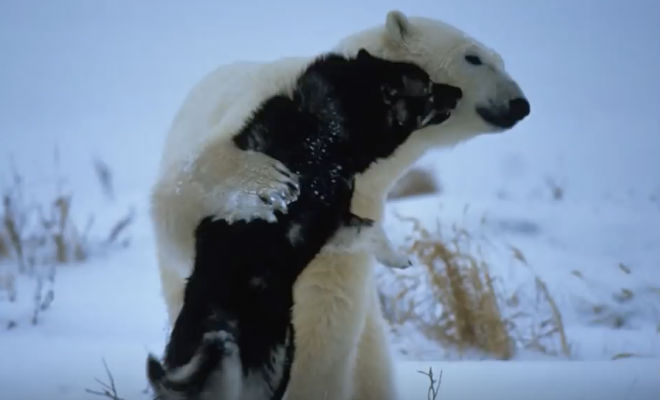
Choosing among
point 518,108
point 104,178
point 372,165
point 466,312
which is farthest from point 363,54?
point 104,178

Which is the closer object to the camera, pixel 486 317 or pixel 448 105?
pixel 448 105

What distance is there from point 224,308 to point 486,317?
1785 millimetres

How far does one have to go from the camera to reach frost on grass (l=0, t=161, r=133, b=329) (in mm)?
3740

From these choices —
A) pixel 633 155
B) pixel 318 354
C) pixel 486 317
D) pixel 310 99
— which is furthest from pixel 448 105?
pixel 633 155

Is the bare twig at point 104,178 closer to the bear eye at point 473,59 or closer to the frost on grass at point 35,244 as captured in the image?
the frost on grass at point 35,244

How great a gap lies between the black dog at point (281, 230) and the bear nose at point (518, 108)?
277 mm

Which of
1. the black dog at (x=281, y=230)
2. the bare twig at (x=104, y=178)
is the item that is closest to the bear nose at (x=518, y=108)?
the black dog at (x=281, y=230)

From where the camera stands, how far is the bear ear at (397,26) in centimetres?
220

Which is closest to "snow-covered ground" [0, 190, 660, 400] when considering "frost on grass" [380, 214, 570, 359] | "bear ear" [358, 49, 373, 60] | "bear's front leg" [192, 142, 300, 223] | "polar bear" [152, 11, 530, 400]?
"frost on grass" [380, 214, 570, 359]

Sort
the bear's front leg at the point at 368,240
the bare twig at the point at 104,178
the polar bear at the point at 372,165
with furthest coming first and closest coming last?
the bare twig at the point at 104,178 < the polar bear at the point at 372,165 < the bear's front leg at the point at 368,240

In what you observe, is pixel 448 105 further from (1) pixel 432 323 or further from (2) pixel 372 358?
(1) pixel 432 323

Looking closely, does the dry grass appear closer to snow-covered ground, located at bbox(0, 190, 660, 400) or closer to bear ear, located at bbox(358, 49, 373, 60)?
snow-covered ground, located at bbox(0, 190, 660, 400)

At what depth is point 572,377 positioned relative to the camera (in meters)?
2.45

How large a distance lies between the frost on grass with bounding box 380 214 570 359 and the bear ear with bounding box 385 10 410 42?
47.4 inches
